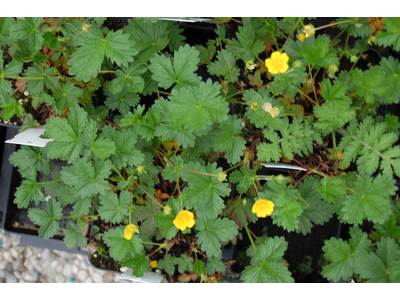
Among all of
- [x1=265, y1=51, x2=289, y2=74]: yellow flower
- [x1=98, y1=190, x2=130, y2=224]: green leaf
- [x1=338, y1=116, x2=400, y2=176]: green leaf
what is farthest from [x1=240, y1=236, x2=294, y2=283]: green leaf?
[x1=265, y1=51, x2=289, y2=74]: yellow flower

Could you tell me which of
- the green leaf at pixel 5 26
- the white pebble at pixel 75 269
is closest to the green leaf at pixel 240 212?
the green leaf at pixel 5 26

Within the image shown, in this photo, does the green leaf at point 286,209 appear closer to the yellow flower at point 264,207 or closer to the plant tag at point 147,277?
the yellow flower at point 264,207

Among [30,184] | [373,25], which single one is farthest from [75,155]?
[373,25]

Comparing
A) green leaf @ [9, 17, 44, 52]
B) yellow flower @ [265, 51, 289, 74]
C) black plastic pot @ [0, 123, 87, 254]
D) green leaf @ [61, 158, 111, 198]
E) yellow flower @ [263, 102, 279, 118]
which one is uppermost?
green leaf @ [9, 17, 44, 52]

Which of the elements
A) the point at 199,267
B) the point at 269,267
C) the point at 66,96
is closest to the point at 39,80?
the point at 66,96

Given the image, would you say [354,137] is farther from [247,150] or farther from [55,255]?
[55,255]

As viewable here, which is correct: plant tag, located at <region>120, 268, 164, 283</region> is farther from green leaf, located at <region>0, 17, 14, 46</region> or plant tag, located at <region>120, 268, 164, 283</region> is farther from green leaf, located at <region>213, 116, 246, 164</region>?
green leaf, located at <region>0, 17, 14, 46</region>
